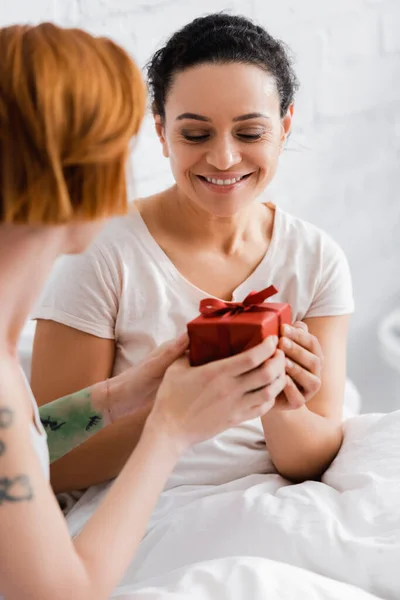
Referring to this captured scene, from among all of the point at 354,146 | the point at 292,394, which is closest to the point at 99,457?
the point at 292,394

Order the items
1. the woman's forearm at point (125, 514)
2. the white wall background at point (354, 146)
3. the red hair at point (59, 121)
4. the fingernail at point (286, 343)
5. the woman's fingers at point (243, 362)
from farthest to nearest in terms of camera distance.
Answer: the white wall background at point (354, 146), the fingernail at point (286, 343), the woman's fingers at point (243, 362), the woman's forearm at point (125, 514), the red hair at point (59, 121)

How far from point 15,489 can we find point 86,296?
580 millimetres

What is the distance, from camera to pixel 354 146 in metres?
2.30

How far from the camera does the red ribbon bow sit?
1.05 meters

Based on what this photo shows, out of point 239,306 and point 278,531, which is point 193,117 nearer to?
point 239,306

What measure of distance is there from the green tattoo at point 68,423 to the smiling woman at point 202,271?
0.17 m

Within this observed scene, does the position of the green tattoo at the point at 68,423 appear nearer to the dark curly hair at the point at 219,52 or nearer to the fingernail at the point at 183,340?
the fingernail at the point at 183,340

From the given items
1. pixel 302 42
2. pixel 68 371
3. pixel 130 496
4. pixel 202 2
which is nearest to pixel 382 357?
pixel 302 42

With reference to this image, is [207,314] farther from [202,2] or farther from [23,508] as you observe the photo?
[202,2]

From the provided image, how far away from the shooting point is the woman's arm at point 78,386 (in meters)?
1.29

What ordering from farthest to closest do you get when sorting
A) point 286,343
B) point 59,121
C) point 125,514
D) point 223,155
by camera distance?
point 223,155 < point 286,343 < point 125,514 < point 59,121

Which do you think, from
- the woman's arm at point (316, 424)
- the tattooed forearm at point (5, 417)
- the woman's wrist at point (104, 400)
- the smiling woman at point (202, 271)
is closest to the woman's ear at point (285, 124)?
the smiling woman at point (202, 271)

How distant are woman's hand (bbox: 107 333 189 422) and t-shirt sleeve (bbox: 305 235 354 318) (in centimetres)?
39

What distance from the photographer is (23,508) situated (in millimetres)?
761
